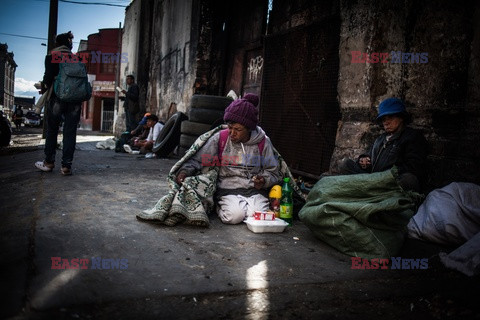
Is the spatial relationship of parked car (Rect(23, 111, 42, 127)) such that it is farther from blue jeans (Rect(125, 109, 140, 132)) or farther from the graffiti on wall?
the graffiti on wall

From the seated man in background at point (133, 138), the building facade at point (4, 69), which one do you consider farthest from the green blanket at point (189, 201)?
the building facade at point (4, 69)

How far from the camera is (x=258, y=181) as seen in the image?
10.5 ft

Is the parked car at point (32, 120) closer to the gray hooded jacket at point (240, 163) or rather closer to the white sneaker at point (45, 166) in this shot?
the white sneaker at point (45, 166)

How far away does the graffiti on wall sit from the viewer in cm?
646

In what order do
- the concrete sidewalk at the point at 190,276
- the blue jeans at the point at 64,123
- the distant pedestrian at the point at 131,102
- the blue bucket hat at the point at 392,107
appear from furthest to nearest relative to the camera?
the distant pedestrian at the point at 131,102 < the blue jeans at the point at 64,123 < the blue bucket hat at the point at 392,107 < the concrete sidewalk at the point at 190,276

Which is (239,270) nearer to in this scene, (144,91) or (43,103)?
(43,103)

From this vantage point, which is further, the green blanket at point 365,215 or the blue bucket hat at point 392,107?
the blue bucket hat at point 392,107

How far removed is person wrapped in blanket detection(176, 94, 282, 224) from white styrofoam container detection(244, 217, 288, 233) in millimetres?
215

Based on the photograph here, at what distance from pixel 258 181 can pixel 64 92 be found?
2.86 metres

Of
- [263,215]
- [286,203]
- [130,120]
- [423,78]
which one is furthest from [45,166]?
[130,120]

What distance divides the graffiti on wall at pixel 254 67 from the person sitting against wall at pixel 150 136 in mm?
2689

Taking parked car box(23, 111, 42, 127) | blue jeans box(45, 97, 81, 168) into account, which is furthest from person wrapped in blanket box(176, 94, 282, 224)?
parked car box(23, 111, 42, 127)

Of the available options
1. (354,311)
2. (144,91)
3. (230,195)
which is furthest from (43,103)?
(144,91)

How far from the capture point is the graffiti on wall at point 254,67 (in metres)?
6.46
